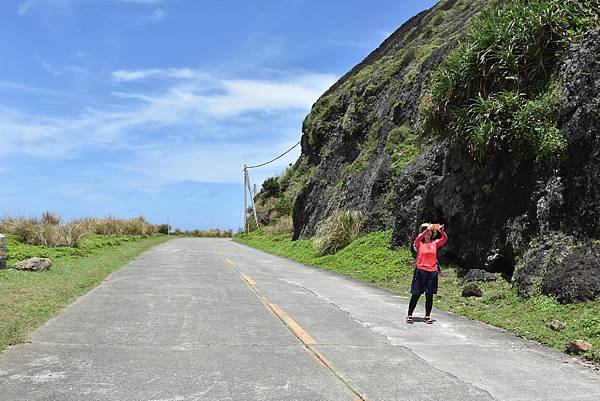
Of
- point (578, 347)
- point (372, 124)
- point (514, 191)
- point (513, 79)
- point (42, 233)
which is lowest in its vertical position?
point (578, 347)

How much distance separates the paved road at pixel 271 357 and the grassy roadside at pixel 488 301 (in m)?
0.55

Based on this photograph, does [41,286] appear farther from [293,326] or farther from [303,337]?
[303,337]

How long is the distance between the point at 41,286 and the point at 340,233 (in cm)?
1336

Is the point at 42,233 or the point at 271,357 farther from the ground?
the point at 42,233

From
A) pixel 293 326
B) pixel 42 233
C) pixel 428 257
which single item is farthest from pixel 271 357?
pixel 42 233

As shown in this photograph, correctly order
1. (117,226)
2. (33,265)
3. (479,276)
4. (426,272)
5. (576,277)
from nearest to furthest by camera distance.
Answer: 1. (576,277)
2. (426,272)
3. (479,276)
4. (33,265)
5. (117,226)

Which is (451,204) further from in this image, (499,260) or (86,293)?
(86,293)

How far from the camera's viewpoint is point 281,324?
8.93 metres

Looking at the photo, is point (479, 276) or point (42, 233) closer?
point (479, 276)

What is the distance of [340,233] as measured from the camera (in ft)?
77.2

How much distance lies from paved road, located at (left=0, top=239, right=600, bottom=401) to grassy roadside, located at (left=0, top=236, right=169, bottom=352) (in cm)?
33

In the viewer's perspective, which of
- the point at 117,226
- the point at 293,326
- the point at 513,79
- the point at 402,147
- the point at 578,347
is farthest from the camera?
the point at 117,226

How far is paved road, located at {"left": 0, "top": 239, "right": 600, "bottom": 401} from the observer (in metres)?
5.50

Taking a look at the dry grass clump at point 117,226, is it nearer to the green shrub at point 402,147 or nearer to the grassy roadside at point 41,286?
the grassy roadside at point 41,286
